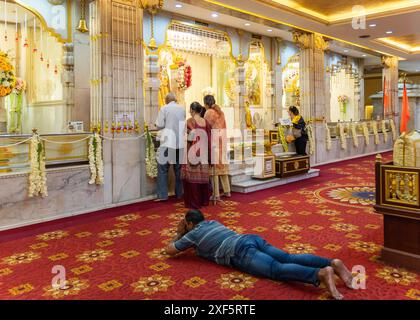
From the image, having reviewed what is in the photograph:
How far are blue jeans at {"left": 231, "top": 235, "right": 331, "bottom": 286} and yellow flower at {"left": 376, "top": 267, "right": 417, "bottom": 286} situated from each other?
2.03ft

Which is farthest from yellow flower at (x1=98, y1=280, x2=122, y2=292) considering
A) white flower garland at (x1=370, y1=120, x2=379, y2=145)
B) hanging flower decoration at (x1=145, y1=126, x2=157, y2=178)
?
white flower garland at (x1=370, y1=120, x2=379, y2=145)

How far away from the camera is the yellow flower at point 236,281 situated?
303cm

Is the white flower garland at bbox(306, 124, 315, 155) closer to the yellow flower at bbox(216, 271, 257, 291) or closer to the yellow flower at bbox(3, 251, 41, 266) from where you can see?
the yellow flower at bbox(216, 271, 257, 291)

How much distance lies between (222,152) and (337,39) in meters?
7.08

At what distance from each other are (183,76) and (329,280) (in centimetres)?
872

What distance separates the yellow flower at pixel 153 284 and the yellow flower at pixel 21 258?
1254mm

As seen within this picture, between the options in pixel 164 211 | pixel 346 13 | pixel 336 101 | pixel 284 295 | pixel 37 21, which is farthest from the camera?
pixel 336 101

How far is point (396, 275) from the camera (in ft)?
10.6

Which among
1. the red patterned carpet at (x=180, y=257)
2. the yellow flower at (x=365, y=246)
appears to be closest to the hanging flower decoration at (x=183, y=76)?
the red patterned carpet at (x=180, y=257)

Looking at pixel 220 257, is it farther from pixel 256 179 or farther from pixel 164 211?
pixel 256 179

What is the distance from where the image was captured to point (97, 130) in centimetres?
593

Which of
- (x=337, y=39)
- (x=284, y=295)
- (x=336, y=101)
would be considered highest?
(x=337, y=39)

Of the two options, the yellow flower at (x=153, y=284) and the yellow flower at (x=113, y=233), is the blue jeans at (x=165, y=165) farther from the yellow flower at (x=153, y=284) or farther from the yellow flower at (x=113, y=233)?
the yellow flower at (x=153, y=284)

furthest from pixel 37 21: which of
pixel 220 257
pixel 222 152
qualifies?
pixel 220 257
